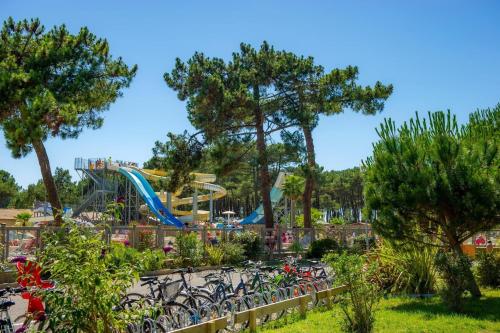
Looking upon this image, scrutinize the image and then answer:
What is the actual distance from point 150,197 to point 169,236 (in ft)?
67.0

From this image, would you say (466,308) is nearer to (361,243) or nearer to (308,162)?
(361,243)

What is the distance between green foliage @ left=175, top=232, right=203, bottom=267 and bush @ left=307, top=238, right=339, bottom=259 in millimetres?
6982

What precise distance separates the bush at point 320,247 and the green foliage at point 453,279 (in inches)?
583

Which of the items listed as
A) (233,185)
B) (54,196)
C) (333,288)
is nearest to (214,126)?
(54,196)

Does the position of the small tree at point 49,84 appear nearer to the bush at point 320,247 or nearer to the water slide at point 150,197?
the bush at point 320,247

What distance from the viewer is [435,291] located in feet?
38.9

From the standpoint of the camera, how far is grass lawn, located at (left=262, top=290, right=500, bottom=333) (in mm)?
8195

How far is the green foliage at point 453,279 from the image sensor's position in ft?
31.5

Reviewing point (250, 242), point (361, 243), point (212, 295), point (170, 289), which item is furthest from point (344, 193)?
point (170, 289)

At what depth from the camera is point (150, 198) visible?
39594 millimetres

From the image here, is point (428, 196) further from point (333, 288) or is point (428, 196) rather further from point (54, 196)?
point (54, 196)

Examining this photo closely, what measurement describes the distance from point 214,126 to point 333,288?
17362 mm

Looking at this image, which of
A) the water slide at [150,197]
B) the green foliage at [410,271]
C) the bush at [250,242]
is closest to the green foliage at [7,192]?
the water slide at [150,197]

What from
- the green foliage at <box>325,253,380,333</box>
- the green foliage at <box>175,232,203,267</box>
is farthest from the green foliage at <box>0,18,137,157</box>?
the green foliage at <box>325,253,380,333</box>
